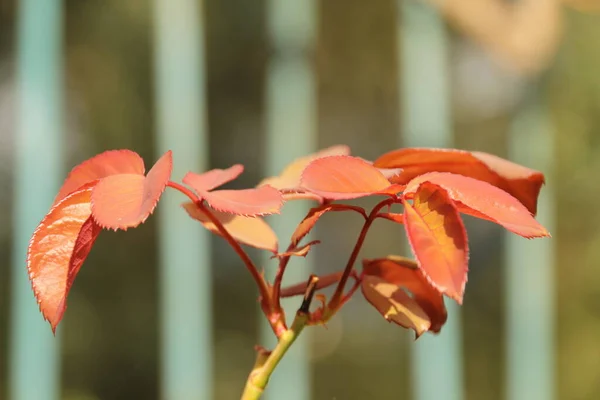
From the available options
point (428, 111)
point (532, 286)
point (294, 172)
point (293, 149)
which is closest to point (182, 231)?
point (293, 149)

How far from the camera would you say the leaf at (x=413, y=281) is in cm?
20

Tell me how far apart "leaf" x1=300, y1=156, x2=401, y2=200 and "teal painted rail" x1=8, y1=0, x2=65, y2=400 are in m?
0.68

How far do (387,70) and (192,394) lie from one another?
1.71 feet

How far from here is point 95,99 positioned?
3.34 ft

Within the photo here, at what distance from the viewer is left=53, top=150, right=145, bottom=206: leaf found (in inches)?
7.3

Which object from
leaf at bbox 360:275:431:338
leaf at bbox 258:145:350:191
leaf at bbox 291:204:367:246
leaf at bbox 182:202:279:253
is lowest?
leaf at bbox 360:275:431:338

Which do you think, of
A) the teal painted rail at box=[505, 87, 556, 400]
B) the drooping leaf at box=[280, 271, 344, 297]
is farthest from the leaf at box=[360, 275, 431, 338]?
the teal painted rail at box=[505, 87, 556, 400]

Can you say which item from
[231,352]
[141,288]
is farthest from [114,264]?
[231,352]

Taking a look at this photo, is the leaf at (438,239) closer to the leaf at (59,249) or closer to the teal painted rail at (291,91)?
the leaf at (59,249)

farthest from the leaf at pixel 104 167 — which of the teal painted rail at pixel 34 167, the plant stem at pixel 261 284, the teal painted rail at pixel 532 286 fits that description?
the teal painted rail at pixel 532 286

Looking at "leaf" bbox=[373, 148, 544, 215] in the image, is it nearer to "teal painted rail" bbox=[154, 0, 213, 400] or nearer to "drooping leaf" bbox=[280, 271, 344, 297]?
"drooping leaf" bbox=[280, 271, 344, 297]

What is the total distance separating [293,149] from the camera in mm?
893

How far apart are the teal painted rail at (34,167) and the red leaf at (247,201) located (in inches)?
26.2

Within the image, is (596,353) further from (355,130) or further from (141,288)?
(141,288)
